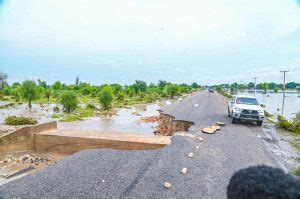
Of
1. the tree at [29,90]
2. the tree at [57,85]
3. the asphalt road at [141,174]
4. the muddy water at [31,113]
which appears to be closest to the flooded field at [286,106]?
the asphalt road at [141,174]

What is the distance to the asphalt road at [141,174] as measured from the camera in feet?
20.0

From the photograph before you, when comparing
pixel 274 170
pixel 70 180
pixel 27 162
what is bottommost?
pixel 27 162

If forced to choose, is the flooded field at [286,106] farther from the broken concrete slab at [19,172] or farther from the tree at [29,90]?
the tree at [29,90]

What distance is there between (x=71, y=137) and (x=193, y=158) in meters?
6.23

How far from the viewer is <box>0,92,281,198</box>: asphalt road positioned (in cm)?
611

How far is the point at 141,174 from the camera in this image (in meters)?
7.10

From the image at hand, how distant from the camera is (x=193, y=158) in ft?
28.4

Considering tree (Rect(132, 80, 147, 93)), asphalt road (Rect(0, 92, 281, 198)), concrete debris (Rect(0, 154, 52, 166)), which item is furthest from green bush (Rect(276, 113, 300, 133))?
tree (Rect(132, 80, 147, 93))

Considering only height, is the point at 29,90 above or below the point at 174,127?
above

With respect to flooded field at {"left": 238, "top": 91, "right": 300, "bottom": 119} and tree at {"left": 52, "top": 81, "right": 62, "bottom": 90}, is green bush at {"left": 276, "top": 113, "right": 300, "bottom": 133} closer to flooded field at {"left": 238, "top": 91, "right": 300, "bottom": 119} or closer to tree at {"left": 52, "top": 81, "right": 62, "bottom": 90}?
flooded field at {"left": 238, "top": 91, "right": 300, "bottom": 119}

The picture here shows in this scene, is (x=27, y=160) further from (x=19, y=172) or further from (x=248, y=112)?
(x=248, y=112)

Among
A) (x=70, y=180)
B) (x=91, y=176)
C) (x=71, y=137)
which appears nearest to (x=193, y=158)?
(x=91, y=176)

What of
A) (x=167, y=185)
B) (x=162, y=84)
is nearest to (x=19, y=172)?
(x=167, y=185)

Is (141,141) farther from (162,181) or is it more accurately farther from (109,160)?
(162,181)
